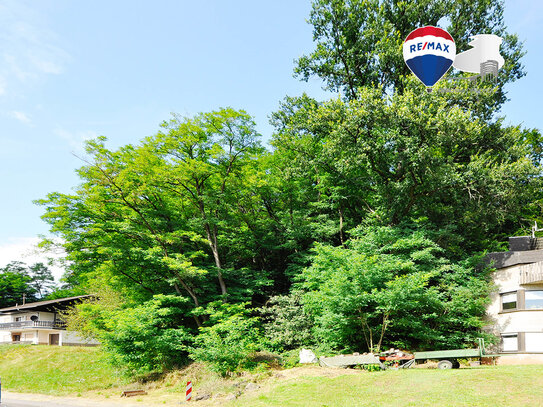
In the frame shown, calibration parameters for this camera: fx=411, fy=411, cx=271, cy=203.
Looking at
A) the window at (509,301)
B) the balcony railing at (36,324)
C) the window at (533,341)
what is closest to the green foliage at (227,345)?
the window at (509,301)

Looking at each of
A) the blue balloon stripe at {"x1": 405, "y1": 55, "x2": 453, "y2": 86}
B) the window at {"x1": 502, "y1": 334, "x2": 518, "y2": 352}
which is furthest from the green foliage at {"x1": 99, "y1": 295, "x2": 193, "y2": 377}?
the blue balloon stripe at {"x1": 405, "y1": 55, "x2": 453, "y2": 86}

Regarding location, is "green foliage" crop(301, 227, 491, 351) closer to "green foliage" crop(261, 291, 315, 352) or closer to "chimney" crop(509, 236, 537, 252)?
"green foliage" crop(261, 291, 315, 352)

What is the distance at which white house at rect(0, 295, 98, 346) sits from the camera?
49.3 metres

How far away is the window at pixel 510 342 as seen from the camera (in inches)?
862

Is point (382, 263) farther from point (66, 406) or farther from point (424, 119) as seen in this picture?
point (66, 406)

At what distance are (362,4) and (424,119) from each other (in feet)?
39.0

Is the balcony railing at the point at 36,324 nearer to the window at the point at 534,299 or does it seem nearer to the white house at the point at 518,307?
the white house at the point at 518,307

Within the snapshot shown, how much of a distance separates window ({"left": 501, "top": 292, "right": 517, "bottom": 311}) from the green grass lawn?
23.3 meters

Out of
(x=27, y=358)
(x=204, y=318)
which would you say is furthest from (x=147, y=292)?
(x=27, y=358)

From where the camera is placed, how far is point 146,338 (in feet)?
79.0

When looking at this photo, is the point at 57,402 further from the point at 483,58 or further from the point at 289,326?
the point at 483,58

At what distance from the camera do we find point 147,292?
2892cm

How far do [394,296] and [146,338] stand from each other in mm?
14299

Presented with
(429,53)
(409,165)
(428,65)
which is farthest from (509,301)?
(429,53)
